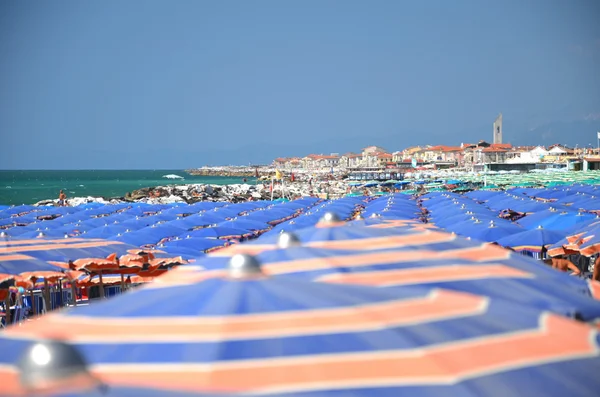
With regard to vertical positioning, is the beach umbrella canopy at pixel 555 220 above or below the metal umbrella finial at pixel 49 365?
below

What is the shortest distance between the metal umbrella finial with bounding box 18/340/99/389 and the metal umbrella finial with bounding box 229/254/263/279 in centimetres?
131

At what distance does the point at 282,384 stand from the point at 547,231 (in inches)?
443

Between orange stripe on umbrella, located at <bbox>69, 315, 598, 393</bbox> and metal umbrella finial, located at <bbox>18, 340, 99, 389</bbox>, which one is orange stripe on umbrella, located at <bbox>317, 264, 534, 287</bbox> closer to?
orange stripe on umbrella, located at <bbox>69, 315, 598, 393</bbox>

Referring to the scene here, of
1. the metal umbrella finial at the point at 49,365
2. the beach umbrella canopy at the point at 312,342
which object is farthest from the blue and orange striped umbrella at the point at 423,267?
the metal umbrella finial at the point at 49,365

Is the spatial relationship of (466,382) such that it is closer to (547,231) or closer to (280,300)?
(280,300)

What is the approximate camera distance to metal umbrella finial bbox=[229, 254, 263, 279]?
3.79 m

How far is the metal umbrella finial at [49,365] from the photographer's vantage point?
2490 mm

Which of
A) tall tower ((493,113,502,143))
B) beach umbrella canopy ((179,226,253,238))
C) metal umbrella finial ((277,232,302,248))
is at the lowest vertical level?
beach umbrella canopy ((179,226,253,238))

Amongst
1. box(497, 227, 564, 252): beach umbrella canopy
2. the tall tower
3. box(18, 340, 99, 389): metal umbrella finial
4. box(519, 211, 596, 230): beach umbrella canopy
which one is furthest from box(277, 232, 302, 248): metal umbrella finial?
the tall tower

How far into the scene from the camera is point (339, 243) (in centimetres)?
589

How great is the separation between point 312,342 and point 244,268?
2.93ft

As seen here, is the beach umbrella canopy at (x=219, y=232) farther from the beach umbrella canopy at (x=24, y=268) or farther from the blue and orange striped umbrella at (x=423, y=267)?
the blue and orange striped umbrella at (x=423, y=267)

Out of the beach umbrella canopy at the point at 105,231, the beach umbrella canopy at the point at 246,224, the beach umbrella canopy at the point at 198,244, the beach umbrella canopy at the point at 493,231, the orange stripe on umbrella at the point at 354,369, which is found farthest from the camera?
the beach umbrella canopy at the point at 246,224

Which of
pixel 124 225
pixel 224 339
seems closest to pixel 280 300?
pixel 224 339
